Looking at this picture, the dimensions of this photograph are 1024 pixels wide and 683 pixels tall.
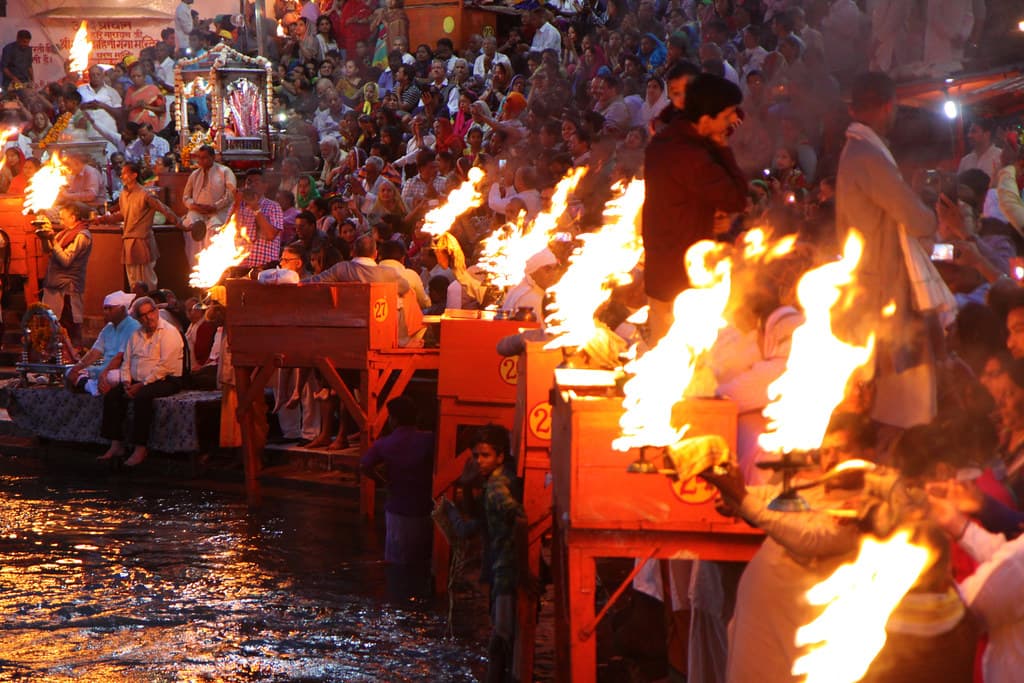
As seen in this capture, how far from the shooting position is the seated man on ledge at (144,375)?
548 inches

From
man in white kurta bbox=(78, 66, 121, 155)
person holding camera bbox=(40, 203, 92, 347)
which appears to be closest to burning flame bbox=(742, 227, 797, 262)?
person holding camera bbox=(40, 203, 92, 347)

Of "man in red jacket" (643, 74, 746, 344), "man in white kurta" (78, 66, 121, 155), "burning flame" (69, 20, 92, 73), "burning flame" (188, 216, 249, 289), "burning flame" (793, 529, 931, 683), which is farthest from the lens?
"burning flame" (69, 20, 92, 73)

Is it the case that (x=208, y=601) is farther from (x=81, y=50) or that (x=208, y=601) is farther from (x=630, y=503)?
(x=81, y=50)

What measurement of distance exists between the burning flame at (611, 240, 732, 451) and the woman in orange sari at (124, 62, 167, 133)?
21271mm

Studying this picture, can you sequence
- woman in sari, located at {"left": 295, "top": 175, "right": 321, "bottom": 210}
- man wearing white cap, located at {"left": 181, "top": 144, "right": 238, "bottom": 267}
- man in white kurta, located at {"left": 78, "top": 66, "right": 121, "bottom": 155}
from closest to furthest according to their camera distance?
man wearing white cap, located at {"left": 181, "top": 144, "right": 238, "bottom": 267} → woman in sari, located at {"left": 295, "top": 175, "right": 321, "bottom": 210} → man in white kurta, located at {"left": 78, "top": 66, "right": 121, "bottom": 155}

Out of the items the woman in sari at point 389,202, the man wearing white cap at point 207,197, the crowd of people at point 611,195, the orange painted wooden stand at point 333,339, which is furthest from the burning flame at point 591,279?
the man wearing white cap at point 207,197

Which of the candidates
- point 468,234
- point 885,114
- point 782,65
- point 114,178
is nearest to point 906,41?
point 782,65

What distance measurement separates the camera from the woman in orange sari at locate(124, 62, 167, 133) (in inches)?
991

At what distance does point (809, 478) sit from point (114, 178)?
19516 mm

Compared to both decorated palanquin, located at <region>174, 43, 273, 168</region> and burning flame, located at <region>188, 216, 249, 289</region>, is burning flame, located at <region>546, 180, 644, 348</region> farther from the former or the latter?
decorated palanquin, located at <region>174, 43, 273, 168</region>

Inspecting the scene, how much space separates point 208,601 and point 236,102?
12668 mm

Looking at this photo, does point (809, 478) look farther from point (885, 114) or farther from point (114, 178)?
point (114, 178)

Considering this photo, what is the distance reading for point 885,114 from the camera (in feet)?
20.0

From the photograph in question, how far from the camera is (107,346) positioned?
14547 mm
